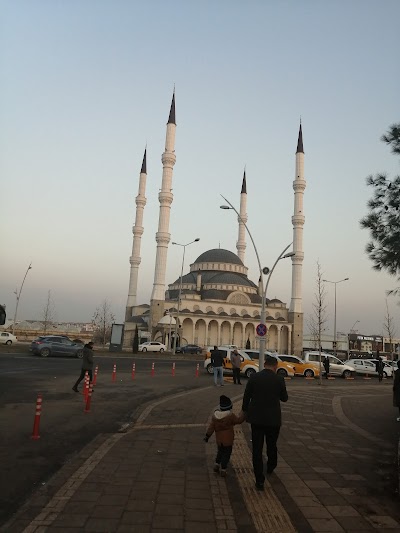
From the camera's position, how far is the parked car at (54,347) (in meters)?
28.8

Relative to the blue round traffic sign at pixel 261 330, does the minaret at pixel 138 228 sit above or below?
above

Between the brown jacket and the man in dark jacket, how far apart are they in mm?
252

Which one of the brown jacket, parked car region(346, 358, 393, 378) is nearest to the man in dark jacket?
the brown jacket

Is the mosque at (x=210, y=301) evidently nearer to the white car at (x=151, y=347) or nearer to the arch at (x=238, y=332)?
the arch at (x=238, y=332)

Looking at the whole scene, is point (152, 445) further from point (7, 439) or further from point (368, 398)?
point (368, 398)

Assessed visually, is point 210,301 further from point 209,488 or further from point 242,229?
point 209,488

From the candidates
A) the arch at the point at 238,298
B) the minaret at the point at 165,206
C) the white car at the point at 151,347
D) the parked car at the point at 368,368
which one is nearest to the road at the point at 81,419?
the parked car at the point at 368,368

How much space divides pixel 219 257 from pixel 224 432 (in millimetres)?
81614

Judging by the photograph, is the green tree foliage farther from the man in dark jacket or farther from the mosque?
the mosque

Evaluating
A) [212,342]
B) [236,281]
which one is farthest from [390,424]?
[236,281]

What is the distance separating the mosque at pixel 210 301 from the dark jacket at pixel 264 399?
5386 centimetres

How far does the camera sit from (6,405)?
10727 millimetres

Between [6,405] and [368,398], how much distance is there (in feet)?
41.0

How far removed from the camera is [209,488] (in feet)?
16.9
